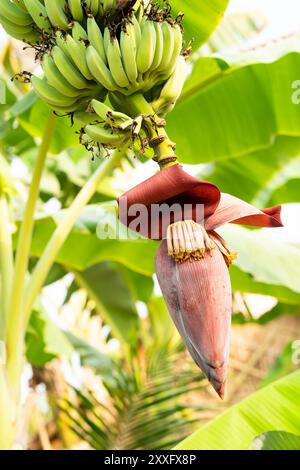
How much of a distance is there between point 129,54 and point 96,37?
0.19 feet

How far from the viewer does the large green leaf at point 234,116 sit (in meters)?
1.57

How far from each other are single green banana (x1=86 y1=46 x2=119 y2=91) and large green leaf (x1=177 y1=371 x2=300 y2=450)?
0.76 metres

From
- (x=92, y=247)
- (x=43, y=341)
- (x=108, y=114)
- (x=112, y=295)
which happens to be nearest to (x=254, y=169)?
(x=92, y=247)

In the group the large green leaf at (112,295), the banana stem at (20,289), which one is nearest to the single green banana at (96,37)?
the banana stem at (20,289)

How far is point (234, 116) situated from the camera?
5.41ft

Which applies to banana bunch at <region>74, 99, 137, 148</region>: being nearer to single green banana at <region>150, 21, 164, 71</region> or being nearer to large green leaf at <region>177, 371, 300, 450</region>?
single green banana at <region>150, 21, 164, 71</region>

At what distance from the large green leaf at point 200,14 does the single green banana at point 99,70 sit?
1.24ft

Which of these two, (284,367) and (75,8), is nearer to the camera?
(75,8)

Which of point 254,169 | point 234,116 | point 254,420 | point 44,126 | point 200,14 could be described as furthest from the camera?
point 254,169

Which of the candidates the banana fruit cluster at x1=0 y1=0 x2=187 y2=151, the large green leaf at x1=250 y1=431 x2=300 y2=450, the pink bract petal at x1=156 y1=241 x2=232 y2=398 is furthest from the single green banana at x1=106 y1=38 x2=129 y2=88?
the large green leaf at x1=250 y1=431 x2=300 y2=450

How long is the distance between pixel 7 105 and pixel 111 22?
1049mm

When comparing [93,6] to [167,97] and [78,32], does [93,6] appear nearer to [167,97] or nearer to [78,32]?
[78,32]

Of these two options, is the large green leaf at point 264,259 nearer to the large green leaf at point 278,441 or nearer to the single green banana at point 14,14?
the large green leaf at point 278,441

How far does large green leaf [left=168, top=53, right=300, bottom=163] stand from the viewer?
5.14 ft
